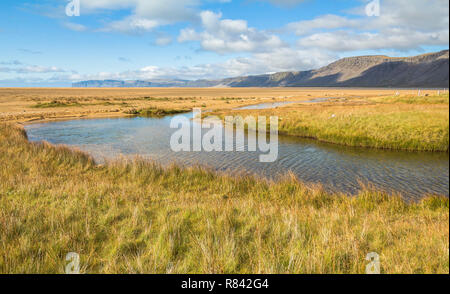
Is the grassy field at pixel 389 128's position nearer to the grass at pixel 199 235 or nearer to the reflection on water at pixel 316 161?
the reflection on water at pixel 316 161

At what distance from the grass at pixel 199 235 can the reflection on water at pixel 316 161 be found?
3125 mm

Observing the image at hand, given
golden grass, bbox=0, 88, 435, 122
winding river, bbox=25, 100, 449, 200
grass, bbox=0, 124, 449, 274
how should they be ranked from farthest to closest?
golden grass, bbox=0, 88, 435, 122 → winding river, bbox=25, 100, 449, 200 → grass, bbox=0, 124, 449, 274

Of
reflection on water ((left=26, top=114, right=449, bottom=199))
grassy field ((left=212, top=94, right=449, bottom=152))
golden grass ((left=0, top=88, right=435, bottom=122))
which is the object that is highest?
golden grass ((left=0, top=88, right=435, bottom=122))

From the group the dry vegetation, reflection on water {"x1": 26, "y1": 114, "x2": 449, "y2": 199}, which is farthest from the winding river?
the dry vegetation

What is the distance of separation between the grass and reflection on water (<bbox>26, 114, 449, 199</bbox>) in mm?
3125

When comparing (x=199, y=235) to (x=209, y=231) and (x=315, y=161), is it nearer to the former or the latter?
(x=209, y=231)

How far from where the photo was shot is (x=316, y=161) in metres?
16.2

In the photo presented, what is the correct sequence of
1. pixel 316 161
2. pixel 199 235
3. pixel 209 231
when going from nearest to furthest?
pixel 209 231 → pixel 199 235 → pixel 316 161

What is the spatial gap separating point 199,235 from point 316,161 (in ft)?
41.9

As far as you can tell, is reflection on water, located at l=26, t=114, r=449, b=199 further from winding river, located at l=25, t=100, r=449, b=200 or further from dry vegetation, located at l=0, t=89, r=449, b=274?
dry vegetation, located at l=0, t=89, r=449, b=274

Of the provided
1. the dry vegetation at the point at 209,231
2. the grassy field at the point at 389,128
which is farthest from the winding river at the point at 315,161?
the dry vegetation at the point at 209,231

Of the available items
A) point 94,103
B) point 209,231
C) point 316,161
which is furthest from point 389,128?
point 94,103

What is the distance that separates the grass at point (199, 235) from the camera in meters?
3.99

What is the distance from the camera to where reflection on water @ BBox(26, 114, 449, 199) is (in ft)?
36.8
